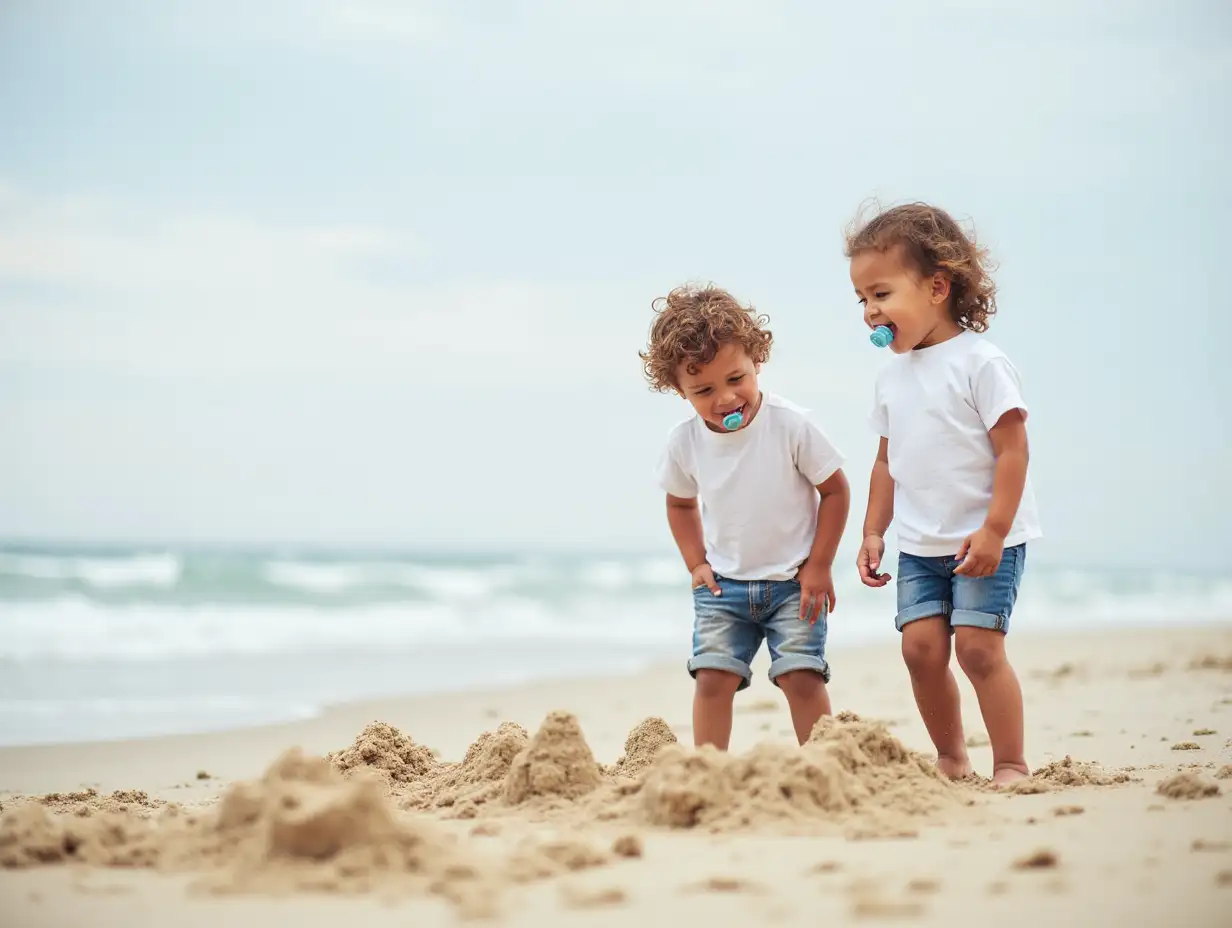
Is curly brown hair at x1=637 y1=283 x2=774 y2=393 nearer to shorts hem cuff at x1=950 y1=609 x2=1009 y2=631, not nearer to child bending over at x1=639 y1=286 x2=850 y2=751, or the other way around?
child bending over at x1=639 y1=286 x2=850 y2=751

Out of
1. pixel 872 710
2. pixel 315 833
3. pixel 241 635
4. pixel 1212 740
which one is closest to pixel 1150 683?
pixel 872 710

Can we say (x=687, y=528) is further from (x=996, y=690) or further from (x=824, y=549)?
(x=996, y=690)

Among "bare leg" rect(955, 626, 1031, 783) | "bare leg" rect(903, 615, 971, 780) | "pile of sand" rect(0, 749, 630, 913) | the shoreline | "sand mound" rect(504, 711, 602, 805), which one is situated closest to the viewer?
"pile of sand" rect(0, 749, 630, 913)

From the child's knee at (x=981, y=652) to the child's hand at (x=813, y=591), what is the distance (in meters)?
0.44

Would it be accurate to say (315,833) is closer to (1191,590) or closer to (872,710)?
(872,710)

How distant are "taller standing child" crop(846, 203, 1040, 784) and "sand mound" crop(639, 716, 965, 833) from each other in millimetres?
728

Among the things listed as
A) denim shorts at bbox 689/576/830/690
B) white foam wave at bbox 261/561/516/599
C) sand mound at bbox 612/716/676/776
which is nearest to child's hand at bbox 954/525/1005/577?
denim shorts at bbox 689/576/830/690

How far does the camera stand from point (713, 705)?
3830 millimetres

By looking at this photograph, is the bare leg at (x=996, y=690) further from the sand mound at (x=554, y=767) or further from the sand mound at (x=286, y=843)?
the sand mound at (x=286, y=843)

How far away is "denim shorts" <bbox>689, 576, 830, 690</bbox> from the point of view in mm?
3721

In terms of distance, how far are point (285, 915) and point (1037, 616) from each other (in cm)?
1527

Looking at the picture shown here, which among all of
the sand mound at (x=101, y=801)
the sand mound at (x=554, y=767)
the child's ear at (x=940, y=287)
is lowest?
the sand mound at (x=101, y=801)

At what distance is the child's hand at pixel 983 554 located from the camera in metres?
3.42

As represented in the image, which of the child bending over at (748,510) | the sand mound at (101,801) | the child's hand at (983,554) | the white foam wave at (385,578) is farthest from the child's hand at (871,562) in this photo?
the white foam wave at (385,578)
